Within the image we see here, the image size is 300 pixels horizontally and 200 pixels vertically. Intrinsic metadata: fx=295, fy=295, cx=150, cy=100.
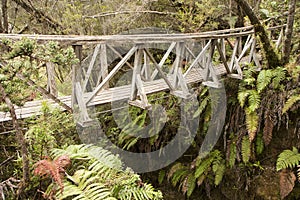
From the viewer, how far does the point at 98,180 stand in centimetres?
270

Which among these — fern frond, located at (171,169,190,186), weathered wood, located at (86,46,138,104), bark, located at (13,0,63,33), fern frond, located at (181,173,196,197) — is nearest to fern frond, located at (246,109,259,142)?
fern frond, located at (181,173,196,197)

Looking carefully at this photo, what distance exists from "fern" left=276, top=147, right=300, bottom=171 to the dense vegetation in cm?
2

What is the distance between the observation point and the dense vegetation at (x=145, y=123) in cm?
253

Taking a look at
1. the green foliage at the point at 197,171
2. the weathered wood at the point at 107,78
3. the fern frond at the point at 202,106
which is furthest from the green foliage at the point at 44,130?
the green foliage at the point at 197,171

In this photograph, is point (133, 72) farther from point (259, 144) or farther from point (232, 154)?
point (259, 144)

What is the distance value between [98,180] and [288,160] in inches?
114

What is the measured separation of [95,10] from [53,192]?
597 centimetres

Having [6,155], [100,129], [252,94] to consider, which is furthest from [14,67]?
[252,94]

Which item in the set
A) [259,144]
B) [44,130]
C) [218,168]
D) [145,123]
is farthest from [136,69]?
[259,144]

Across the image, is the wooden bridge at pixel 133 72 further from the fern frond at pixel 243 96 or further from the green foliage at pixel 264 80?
the green foliage at pixel 264 80

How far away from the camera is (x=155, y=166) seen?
5.92 meters

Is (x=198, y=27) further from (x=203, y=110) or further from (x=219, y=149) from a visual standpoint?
(x=219, y=149)

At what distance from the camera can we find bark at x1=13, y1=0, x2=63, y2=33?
257 inches

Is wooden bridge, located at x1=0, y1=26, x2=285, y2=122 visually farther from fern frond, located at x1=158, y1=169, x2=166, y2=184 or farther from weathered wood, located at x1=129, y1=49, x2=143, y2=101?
fern frond, located at x1=158, y1=169, x2=166, y2=184
